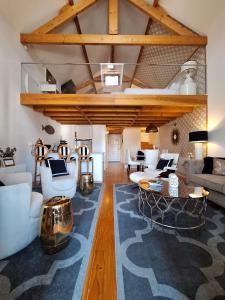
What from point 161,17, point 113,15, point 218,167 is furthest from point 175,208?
point 113,15

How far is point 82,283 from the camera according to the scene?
1.25 m

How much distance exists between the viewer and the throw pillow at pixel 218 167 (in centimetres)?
322

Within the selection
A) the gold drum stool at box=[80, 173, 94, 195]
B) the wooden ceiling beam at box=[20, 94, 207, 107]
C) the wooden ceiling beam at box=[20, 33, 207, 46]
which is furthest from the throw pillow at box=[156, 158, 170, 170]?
the wooden ceiling beam at box=[20, 33, 207, 46]

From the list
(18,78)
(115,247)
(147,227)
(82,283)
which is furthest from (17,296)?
(18,78)

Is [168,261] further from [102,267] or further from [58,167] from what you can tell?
[58,167]

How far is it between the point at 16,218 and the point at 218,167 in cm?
362

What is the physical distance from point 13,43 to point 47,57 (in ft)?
5.02

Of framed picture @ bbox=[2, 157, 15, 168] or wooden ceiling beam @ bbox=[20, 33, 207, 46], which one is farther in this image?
wooden ceiling beam @ bbox=[20, 33, 207, 46]

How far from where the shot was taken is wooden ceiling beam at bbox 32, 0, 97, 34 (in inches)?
157

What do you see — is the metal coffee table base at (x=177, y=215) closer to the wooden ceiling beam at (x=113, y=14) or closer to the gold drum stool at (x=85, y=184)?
the gold drum stool at (x=85, y=184)

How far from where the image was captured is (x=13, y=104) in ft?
12.1

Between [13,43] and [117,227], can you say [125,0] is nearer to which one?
[13,43]

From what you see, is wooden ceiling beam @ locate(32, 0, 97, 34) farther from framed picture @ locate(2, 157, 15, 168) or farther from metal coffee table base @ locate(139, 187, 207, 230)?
metal coffee table base @ locate(139, 187, 207, 230)

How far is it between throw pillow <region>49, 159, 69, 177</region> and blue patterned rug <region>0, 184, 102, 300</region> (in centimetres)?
161
